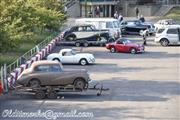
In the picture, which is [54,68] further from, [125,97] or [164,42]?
[164,42]

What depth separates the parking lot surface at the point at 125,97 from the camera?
906 inches

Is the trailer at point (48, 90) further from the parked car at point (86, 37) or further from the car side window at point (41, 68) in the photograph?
the parked car at point (86, 37)

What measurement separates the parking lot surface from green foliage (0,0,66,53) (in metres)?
4.16

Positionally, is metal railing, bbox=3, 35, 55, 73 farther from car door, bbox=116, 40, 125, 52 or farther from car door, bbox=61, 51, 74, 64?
car door, bbox=116, 40, 125, 52

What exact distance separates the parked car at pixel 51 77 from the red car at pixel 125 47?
52.6 ft

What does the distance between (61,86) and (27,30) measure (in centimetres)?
1394

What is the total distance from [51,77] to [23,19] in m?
13.0

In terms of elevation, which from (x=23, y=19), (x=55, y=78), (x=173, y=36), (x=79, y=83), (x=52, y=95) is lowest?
(x=52, y=95)

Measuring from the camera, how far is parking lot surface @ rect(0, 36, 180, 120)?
23.0m

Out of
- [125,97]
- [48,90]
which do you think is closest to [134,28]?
[125,97]

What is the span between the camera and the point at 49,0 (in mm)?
→ 52438

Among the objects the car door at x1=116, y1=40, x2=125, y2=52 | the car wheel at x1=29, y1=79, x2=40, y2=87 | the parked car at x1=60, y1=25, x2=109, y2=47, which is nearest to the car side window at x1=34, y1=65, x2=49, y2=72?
the car wheel at x1=29, y1=79, x2=40, y2=87

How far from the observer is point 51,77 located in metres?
25.8

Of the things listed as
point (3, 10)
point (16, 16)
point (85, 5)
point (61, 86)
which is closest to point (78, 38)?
point (16, 16)
